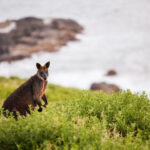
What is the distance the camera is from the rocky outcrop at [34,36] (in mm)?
23812

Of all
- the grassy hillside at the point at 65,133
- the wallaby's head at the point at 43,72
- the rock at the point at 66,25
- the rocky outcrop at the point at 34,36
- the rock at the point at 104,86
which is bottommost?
the grassy hillside at the point at 65,133

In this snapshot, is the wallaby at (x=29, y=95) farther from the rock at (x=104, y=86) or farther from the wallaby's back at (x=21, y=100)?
the rock at (x=104, y=86)

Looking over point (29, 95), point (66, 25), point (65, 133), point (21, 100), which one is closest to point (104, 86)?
point (66, 25)

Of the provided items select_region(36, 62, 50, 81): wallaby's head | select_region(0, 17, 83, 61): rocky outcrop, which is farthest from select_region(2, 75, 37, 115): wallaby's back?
select_region(0, 17, 83, 61): rocky outcrop

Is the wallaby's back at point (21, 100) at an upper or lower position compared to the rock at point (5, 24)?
lower

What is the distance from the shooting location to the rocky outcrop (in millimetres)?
23812

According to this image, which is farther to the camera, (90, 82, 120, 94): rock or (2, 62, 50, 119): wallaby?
(90, 82, 120, 94): rock

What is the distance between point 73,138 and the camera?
4.30 m

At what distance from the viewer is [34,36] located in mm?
25984

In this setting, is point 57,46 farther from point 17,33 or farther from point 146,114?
point 146,114

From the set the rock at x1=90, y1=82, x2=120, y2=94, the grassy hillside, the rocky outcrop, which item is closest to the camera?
the grassy hillside

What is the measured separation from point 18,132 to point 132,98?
331 cm

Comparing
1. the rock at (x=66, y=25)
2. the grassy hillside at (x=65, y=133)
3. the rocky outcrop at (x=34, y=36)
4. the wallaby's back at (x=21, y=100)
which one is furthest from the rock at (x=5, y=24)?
the grassy hillside at (x=65, y=133)

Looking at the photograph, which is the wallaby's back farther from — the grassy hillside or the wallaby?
the grassy hillside
